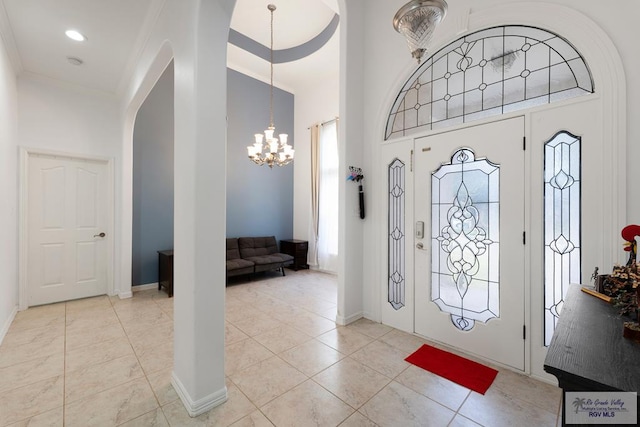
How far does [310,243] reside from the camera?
20.9 feet

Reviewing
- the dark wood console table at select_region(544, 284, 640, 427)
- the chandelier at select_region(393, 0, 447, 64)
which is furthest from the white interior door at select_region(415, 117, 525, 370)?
the chandelier at select_region(393, 0, 447, 64)

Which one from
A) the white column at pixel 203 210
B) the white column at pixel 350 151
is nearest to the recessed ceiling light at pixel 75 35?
the white column at pixel 203 210

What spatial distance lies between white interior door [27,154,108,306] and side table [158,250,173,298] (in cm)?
78

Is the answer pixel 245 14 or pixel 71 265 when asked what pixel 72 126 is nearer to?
pixel 71 265

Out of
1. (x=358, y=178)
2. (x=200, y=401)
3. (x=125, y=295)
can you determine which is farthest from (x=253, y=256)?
(x=200, y=401)

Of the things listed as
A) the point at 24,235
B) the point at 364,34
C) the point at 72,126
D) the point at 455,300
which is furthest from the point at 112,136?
the point at 455,300

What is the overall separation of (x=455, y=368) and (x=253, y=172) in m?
5.06

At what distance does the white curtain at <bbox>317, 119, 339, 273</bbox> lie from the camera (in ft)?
19.2

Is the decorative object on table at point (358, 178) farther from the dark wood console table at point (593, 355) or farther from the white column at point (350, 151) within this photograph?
the dark wood console table at point (593, 355)

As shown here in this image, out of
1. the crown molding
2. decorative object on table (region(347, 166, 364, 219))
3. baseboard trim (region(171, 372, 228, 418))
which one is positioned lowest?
baseboard trim (region(171, 372, 228, 418))

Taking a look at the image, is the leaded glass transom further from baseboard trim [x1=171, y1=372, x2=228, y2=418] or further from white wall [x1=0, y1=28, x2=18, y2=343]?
white wall [x1=0, y1=28, x2=18, y2=343]

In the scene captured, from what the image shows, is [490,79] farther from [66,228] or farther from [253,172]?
[66,228]

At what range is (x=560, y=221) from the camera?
2102mm

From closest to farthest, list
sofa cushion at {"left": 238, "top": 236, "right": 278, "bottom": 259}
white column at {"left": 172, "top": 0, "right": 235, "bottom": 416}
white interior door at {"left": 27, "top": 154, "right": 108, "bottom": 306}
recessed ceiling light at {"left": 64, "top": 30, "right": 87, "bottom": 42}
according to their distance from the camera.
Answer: white column at {"left": 172, "top": 0, "right": 235, "bottom": 416}, recessed ceiling light at {"left": 64, "top": 30, "right": 87, "bottom": 42}, white interior door at {"left": 27, "top": 154, "right": 108, "bottom": 306}, sofa cushion at {"left": 238, "top": 236, "right": 278, "bottom": 259}
